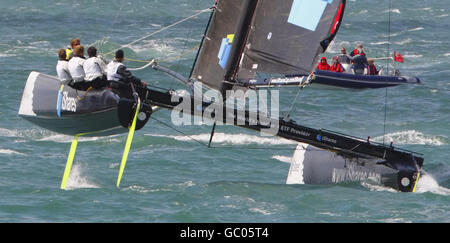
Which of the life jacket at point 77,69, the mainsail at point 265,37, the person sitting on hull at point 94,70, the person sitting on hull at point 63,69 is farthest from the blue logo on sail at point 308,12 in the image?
the person sitting on hull at point 63,69

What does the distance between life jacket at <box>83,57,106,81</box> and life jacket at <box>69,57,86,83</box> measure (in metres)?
0.06

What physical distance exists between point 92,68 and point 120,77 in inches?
18.2

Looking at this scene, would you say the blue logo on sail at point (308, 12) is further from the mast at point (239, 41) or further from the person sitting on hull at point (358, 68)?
the person sitting on hull at point (358, 68)

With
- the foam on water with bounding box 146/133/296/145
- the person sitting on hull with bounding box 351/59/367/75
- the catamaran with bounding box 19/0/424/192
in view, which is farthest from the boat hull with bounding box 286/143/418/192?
the foam on water with bounding box 146/133/296/145

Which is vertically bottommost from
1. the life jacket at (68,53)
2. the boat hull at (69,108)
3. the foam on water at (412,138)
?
the foam on water at (412,138)

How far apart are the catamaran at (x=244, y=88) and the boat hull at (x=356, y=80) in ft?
0.90

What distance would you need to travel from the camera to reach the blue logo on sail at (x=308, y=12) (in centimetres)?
1386

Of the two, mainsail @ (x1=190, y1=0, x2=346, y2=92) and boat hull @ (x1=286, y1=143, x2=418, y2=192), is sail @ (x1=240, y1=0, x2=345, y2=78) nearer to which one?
mainsail @ (x1=190, y1=0, x2=346, y2=92)

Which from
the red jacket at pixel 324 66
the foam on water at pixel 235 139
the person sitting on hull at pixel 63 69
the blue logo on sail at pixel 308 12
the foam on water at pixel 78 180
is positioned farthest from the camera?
the foam on water at pixel 235 139

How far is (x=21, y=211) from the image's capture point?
42.9 feet

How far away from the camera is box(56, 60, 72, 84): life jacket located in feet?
44.9

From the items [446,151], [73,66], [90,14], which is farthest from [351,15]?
[73,66]

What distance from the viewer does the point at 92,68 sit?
1355cm

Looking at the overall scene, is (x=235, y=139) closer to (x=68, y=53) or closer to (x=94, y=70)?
(x=68, y=53)
